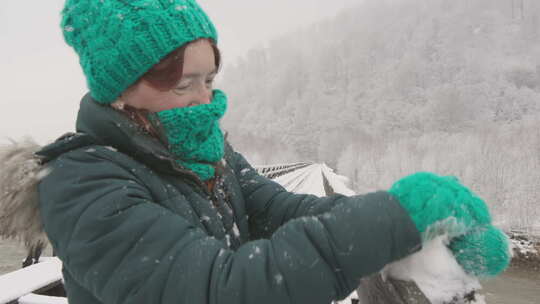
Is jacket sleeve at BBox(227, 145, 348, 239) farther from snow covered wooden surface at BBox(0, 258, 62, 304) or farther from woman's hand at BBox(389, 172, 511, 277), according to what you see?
snow covered wooden surface at BBox(0, 258, 62, 304)

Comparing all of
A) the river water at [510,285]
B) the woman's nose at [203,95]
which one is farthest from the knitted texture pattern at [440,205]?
the river water at [510,285]

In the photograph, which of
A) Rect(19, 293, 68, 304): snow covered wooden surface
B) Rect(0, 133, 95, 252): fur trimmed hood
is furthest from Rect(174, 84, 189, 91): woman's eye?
Rect(19, 293, 68, 304): snow covered wooden surface

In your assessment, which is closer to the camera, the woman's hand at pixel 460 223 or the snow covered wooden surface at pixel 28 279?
the woman's hand at pixel 460 223

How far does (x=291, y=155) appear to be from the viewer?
73.1m

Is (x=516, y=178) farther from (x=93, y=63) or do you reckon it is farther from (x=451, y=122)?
(x=451, y=122)

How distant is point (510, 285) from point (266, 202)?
821 inches

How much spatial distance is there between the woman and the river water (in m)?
17.3

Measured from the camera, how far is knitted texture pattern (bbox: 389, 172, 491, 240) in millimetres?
760

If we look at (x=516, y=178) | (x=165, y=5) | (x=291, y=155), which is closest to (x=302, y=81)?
(x=291, y=155)

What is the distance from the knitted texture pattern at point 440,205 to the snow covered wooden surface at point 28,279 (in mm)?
1864

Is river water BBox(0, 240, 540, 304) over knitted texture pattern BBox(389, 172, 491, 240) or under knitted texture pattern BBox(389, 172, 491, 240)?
under

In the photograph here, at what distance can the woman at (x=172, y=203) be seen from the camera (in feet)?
2.47

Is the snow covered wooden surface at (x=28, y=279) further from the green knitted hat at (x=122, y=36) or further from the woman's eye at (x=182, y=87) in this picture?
the woman's eye at (x=182, y=87)

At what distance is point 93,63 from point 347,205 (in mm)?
846
